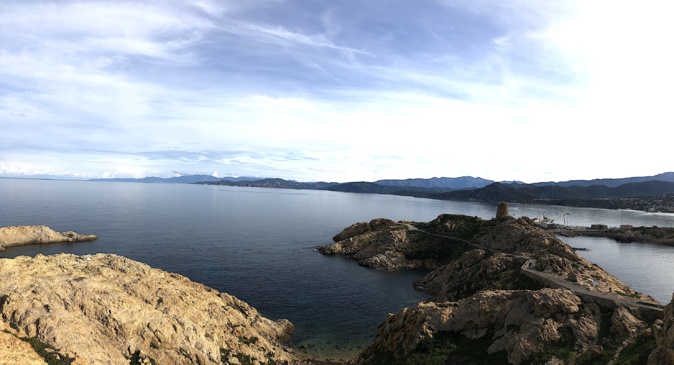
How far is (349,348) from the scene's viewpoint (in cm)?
5412

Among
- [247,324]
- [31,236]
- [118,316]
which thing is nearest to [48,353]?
[118,316]

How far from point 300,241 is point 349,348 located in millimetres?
86344

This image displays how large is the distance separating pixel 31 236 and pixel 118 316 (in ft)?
379

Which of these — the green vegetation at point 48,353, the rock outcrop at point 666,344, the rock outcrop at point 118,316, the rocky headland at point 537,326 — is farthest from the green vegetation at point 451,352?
the green vegetation at point 48,353

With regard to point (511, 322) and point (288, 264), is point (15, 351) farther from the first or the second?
point (288, 264)

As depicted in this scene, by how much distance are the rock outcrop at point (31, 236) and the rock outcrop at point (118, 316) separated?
93.7 m

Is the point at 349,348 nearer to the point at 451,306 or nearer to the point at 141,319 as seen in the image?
the point at 451,306

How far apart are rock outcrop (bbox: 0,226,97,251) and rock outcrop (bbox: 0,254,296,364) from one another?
9371 cm

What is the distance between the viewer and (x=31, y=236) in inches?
4589

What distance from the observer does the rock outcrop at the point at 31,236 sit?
11246 cm

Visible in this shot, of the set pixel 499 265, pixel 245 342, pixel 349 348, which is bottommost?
pixel 349 348

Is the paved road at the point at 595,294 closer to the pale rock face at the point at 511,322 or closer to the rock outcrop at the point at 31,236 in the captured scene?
the pale rock face at the point at 511,322

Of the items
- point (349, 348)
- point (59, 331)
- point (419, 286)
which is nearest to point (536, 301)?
point (349, 348)

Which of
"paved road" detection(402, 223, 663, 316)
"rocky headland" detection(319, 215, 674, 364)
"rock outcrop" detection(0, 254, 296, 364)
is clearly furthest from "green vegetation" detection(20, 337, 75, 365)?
"paved road" detection(402, 223, 663, 316)
